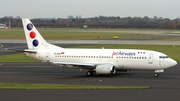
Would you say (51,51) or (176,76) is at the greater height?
(51,51)

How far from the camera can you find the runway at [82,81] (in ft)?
102

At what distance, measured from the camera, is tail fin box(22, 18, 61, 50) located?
52.6m

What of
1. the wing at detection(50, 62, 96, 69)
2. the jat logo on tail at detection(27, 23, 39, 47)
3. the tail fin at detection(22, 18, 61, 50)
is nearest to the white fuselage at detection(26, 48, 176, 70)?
the tail fin at detection(22, 18, 61, 50)

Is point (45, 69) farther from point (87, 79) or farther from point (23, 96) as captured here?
point (23, 96)

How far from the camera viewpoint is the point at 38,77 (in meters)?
47.3

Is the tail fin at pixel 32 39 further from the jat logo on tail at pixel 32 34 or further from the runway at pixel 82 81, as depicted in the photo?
the runway at pixel 82 81

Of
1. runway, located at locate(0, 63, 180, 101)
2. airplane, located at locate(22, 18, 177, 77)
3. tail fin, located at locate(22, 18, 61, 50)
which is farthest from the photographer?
tail fin, located at locate(22, 18, 61, 50)

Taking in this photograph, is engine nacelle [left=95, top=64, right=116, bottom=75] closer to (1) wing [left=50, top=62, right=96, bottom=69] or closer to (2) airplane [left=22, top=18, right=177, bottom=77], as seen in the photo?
(2) airplane [left=22, top=18, right=177, bottom=77]

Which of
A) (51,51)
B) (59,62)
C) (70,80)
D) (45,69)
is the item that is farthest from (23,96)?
(45,69)

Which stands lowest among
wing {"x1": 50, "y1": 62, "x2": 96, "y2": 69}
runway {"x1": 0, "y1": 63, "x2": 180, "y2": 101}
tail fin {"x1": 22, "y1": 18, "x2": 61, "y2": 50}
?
runway {"x1": 0, "y1": 63, "x2": 180, "y2": 101}

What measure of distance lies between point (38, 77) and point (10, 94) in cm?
1476

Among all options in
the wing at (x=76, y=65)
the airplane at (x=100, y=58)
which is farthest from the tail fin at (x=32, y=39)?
the wing at (x=76, y=65)

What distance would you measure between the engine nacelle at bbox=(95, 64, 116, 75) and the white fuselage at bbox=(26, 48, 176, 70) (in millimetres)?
1110

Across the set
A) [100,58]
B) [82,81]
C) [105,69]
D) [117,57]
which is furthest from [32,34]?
[82,81]
